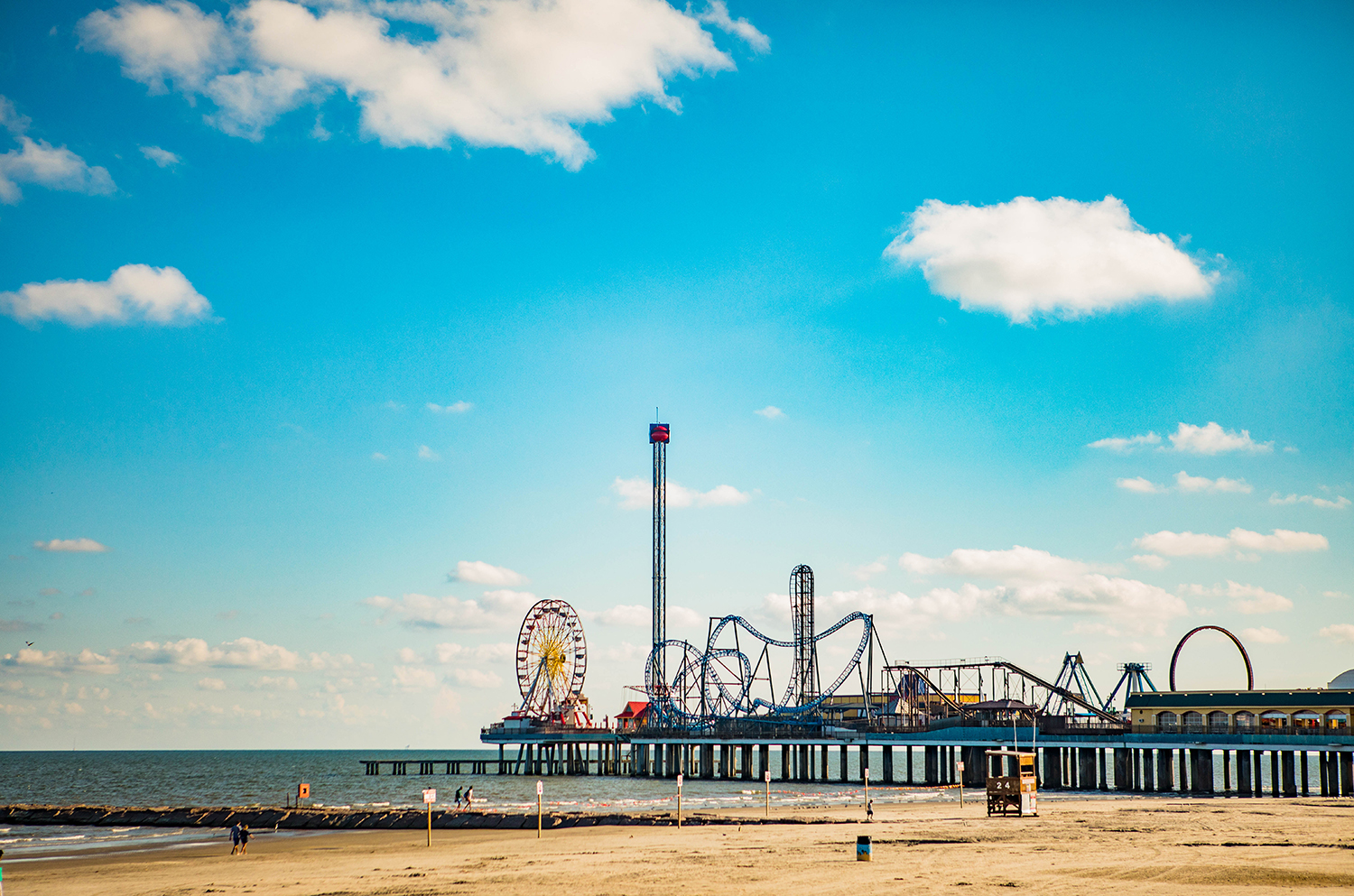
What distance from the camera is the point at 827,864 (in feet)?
95.9

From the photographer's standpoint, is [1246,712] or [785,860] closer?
[785,860]

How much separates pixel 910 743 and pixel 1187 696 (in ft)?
64.9

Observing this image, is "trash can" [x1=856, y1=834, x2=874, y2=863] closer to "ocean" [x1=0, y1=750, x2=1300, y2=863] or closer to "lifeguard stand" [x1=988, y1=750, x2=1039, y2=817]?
"lifeguard stand" [x1=988, y1=750, x2=1039, y2=817]

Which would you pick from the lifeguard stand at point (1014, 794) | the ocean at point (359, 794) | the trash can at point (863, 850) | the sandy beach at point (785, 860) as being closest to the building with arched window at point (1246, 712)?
the ocean at point (359, 794)

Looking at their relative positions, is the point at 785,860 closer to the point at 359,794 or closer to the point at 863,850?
the point at 863,850

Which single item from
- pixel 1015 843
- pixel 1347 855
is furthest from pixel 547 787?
pixel 1347 855

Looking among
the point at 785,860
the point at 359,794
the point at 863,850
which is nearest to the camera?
the point at 863,850

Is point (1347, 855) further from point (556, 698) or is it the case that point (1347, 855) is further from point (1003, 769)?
point (556, 698)

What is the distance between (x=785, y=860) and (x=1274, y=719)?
5194 centimetres

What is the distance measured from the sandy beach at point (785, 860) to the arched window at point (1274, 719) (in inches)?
984

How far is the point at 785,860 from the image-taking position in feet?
100

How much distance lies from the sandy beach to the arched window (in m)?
25.0

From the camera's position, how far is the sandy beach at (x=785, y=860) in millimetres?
25516

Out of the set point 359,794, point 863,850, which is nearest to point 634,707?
point 359,794
